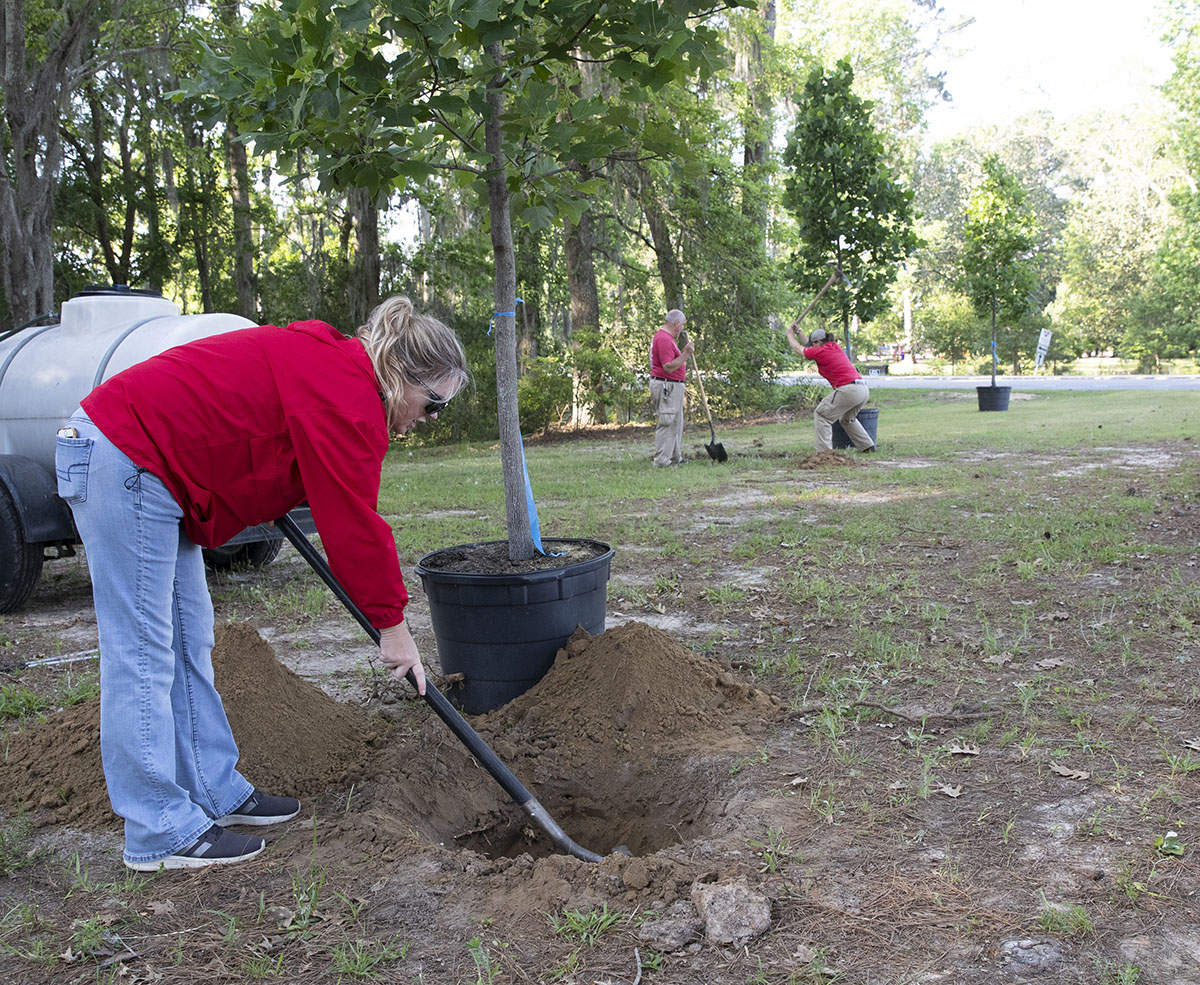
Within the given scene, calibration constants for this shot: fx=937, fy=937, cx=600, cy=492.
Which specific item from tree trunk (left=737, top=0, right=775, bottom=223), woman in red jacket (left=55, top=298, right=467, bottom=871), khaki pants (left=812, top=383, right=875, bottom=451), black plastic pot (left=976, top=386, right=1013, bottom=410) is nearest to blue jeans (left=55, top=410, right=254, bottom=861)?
woman in red jacket (left=55, top=298, right=467, bottom=871)

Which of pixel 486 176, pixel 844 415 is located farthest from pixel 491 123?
pixel 844 415

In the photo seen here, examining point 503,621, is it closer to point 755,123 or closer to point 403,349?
point 403,349

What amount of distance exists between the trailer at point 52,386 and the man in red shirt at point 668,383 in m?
6.60

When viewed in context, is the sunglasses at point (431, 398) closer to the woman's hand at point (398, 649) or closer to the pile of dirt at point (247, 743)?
the woman's hand at point (398, 649)

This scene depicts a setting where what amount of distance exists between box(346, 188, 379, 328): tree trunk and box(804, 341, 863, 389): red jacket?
311 inches

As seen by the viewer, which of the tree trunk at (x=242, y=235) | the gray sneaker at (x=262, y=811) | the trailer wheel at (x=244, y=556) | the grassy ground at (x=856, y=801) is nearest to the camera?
the grassy ground at (x=856, y=801)

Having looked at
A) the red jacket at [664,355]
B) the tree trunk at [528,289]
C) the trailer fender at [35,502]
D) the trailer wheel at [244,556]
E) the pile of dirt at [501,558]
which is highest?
the tree trunk at [528,289]

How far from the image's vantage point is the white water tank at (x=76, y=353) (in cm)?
618

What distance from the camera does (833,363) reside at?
12.4 meters

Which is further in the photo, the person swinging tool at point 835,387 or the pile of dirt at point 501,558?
the person swinging tool at point 835,387

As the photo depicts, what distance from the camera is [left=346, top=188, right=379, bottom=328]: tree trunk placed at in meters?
16.1

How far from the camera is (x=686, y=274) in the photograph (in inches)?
799

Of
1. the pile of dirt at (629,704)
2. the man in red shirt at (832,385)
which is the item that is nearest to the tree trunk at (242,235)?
the man in red shirt at (832,385)

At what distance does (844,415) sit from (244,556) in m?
8.32
